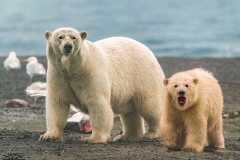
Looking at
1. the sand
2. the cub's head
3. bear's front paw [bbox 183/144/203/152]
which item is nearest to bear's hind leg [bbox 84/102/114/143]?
the sand

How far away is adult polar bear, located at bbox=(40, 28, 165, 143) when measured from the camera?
10117 millimetres

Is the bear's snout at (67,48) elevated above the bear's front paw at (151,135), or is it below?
above

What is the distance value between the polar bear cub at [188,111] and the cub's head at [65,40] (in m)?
1.47

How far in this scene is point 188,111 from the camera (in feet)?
31.0

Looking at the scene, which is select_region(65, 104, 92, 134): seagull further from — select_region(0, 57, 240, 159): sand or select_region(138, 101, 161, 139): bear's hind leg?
select_region(138, 101, 161, 139): bear's hind leg

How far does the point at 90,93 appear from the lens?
10297 mm

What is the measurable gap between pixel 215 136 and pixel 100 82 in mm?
1918

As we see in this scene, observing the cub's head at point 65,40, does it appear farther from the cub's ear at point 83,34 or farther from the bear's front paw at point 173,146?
the bear's front paw at point 173,146

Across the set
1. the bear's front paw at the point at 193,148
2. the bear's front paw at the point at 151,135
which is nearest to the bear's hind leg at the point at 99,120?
the bear's front paw at the point at 151,135

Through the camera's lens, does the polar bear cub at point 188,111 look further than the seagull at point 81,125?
No

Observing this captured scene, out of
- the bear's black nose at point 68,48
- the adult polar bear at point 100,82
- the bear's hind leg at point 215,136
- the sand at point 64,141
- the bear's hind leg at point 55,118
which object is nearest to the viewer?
the sand at point 64,141

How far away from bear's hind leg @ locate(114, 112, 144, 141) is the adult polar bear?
18 mm

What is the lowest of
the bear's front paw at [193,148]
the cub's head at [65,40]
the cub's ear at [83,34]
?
the bear's front paw at [193,148]

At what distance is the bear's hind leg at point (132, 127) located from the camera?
38.9ft
